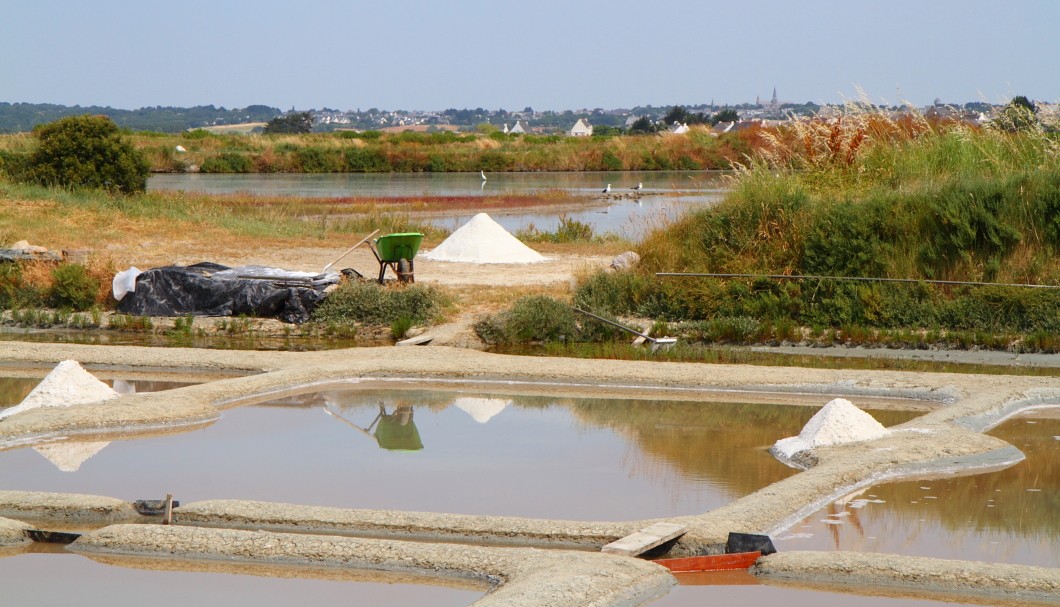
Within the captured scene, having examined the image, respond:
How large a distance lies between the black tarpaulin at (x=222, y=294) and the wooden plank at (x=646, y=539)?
9042 mm

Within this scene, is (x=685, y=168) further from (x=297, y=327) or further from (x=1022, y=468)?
(x=1022, y=468)

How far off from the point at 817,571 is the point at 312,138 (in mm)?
61463

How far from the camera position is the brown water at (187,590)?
5.03 m

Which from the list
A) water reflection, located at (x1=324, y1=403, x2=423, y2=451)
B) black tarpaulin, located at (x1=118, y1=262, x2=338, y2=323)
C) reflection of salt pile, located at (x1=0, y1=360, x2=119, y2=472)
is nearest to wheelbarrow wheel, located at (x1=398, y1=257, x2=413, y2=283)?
black tarpaulin, located at (x1=118, y1=262, x2=338, y2=323)

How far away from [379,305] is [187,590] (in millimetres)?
8796

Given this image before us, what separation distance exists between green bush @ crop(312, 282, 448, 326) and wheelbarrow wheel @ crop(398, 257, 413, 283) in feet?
1.91

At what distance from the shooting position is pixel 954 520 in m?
6.23

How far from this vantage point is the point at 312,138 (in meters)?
64.6

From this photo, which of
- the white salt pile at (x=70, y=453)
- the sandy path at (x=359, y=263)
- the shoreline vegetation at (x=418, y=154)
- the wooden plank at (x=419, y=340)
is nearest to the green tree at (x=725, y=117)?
the shoreline vegetation at (x=418, y=154)

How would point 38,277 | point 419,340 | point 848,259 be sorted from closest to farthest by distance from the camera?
point 419,340
point 848,259
point 38,277

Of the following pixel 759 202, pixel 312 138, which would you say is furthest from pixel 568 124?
pixel 759 202

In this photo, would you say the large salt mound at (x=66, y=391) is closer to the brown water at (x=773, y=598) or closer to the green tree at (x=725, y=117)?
the brown water at (x=773, y=598)

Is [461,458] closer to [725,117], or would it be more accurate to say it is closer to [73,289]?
[73,289]

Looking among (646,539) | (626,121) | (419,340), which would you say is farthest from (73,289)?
(626,121)
